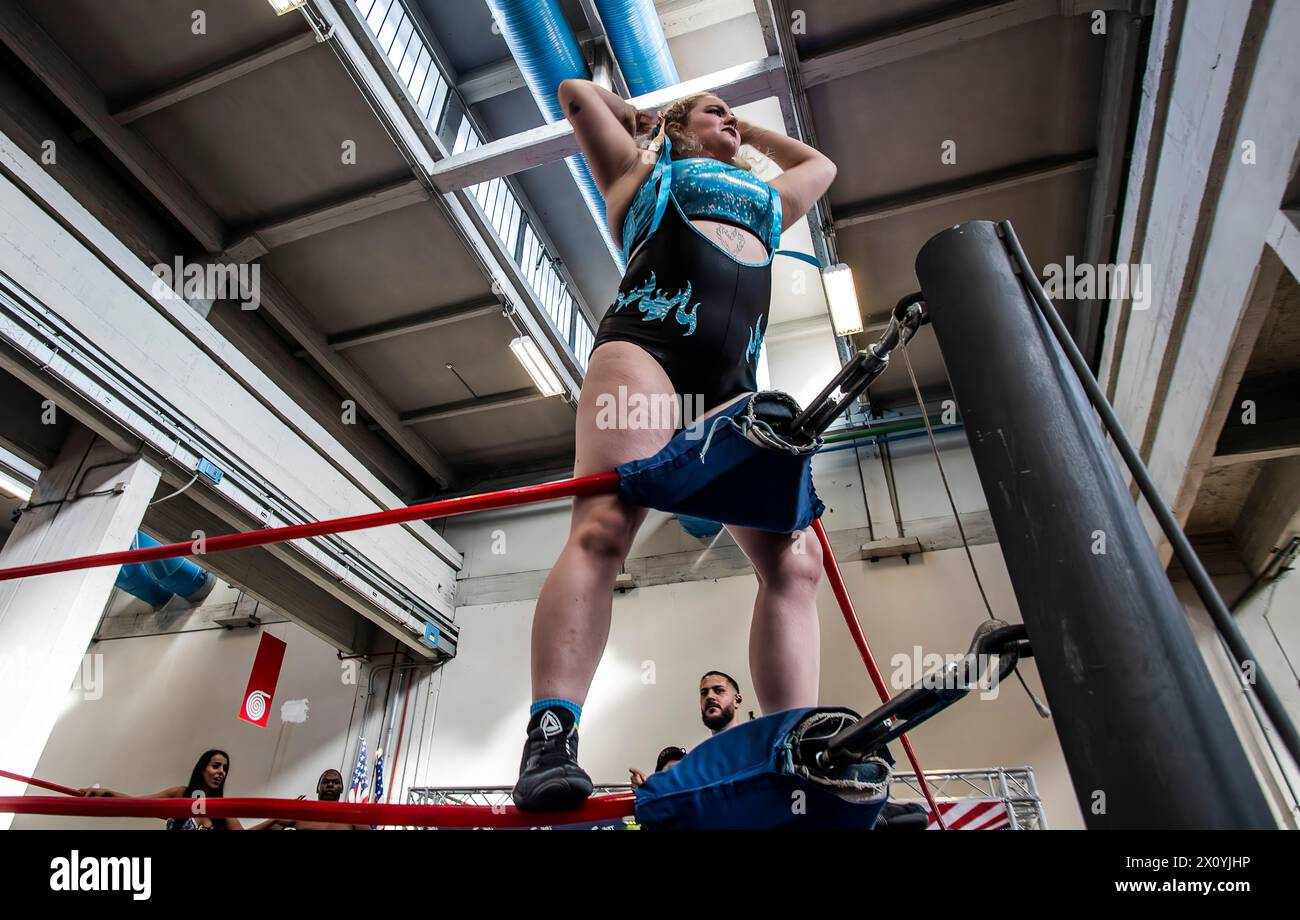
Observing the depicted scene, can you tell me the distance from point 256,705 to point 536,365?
3274mm

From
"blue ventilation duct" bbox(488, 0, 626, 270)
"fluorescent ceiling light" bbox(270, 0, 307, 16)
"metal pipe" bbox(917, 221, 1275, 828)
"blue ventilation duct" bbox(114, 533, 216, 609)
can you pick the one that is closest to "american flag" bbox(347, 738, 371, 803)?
"blue ventilation duct" bbox(114, 533, 216, 609)

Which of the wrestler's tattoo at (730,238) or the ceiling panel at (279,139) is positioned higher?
the ceiling panel at (279,139)

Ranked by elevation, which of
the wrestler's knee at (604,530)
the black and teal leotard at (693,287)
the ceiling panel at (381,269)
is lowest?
the wrestler's knee at (604,530)

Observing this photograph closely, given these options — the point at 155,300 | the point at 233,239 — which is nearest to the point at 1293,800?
the point at 155,300

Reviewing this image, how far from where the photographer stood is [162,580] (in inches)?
249

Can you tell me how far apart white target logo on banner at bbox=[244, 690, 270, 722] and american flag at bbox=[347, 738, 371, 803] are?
0.80 m

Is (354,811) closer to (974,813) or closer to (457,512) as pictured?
(457,512)

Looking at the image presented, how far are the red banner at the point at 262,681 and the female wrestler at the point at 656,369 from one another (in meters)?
5.29

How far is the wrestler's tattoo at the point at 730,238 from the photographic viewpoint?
3.66 feet

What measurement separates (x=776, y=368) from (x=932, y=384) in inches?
53.6

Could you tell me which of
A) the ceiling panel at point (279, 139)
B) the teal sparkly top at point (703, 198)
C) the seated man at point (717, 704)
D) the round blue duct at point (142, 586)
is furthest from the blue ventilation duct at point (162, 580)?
the teal sparkly top at point (703, 198)

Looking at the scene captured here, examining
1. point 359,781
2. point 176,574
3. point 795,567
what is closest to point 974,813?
point 795,567

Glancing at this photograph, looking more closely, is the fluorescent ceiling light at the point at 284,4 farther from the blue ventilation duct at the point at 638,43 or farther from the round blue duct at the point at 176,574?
the round blue duct at the point at 176,574
